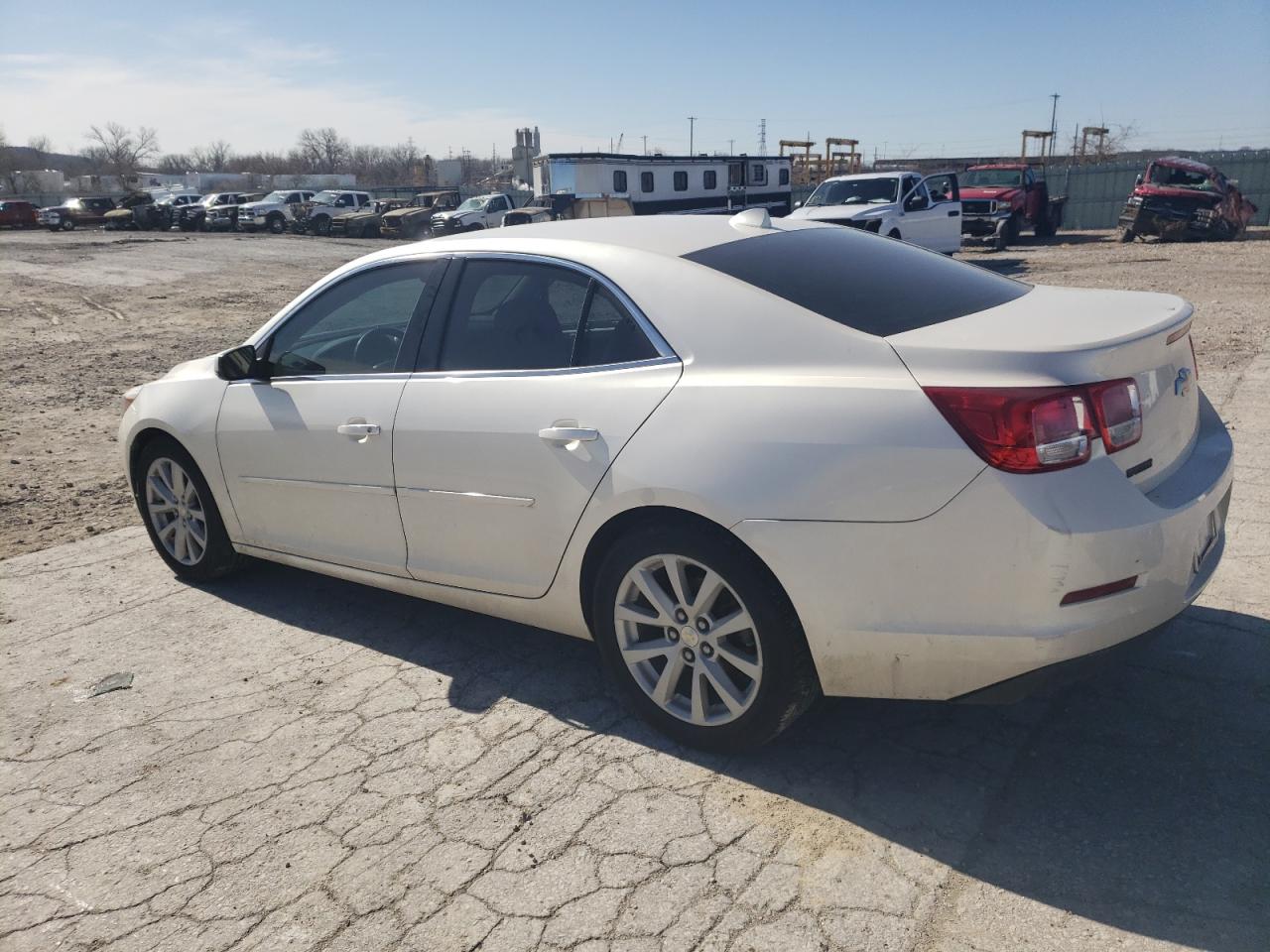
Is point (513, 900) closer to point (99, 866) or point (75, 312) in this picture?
point (99, 866)

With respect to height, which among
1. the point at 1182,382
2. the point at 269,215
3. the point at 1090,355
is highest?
the point at 269,215

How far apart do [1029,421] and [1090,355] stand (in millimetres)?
291

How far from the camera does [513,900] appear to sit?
254 centimetres

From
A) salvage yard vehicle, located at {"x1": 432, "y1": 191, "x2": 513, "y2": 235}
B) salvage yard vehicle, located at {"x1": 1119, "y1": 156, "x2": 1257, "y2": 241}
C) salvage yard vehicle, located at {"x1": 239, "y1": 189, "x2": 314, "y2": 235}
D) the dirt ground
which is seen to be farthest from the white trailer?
salvage yard vehicle, located at {"x1": 239, "y1": 189, "x2": 314, "y2": 235}

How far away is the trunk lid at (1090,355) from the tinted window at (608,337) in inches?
31.5

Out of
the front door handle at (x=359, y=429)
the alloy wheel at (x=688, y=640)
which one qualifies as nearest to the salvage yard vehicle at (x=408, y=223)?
the front door handle at (x=359, y=429)

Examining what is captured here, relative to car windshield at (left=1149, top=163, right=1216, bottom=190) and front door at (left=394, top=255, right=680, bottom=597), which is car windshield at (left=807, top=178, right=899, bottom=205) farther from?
front door at (left=394, top=255, right=680, bottom=597)

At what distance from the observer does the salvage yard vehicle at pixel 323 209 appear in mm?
39938

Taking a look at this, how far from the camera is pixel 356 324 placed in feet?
14.4

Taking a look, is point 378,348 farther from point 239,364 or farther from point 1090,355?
point 1090,355

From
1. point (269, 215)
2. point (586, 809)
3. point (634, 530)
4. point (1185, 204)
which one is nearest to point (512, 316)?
point (634, 530)

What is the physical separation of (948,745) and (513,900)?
144cm

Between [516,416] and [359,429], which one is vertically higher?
[516,416]

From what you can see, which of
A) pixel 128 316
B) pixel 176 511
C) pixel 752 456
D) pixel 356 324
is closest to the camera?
pixel 752 456
